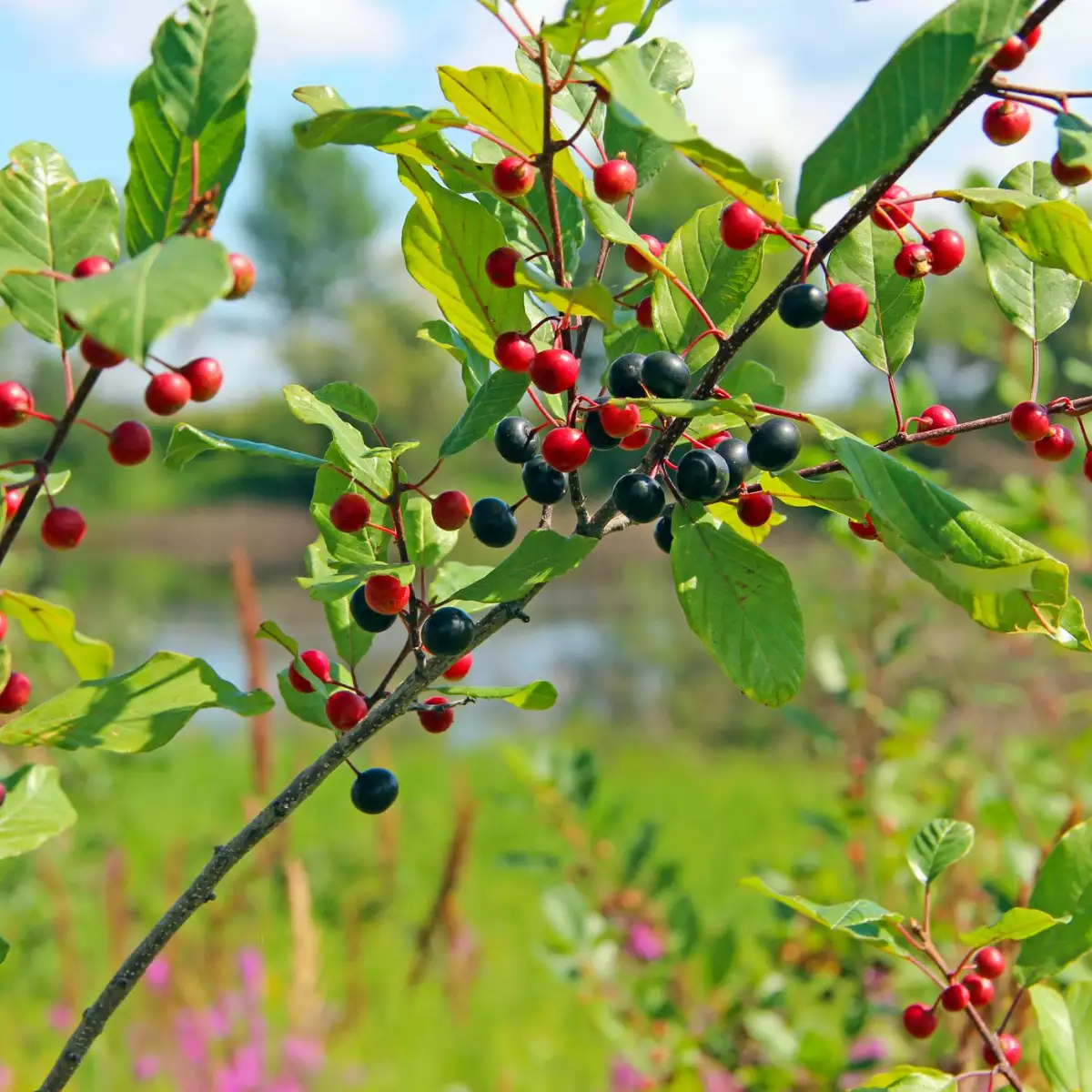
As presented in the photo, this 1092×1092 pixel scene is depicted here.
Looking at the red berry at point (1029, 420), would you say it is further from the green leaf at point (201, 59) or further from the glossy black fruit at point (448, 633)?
the green leaf at point (201, 59)

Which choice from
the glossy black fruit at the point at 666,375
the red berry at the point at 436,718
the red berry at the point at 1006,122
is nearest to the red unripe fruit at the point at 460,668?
the red berry at the point at 436,718

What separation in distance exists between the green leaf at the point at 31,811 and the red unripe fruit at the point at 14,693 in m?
0.04

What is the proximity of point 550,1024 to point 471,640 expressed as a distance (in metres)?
3.84

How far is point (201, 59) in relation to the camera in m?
0.56

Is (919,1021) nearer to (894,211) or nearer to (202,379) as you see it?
(894,211)

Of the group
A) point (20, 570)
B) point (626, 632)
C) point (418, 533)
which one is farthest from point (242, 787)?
point (418, 533)

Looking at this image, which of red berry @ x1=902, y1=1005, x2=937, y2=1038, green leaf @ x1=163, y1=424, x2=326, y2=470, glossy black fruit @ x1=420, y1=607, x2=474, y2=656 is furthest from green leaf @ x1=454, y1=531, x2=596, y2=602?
red berry @ x1=902, y1=1005, x2=937, y2=1038

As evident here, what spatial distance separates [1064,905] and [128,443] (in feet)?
2.39

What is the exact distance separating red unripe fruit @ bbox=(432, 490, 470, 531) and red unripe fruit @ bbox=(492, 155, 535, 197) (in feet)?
0.66

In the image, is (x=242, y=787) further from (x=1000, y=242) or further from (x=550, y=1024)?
(x=1000, y=242)

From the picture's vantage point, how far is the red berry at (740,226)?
2.32ft

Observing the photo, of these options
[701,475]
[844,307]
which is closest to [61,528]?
[701,475]

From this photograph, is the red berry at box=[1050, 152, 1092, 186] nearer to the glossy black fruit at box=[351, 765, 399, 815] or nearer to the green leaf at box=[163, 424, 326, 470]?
the green leaf at box=[163, 424, 326, 470]

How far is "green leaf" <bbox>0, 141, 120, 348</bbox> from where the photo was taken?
0.64m
